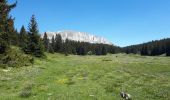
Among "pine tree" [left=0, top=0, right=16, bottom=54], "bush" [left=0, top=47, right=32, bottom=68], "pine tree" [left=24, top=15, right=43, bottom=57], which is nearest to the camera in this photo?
"bush" [left=0, top=47, right=32, bottom=68]

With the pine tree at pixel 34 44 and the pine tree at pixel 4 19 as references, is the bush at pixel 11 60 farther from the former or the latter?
the pine tree at pixel 34 44

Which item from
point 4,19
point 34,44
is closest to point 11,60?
point 4,19

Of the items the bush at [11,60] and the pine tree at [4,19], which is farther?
the pine tree at [4,19]

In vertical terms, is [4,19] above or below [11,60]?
above

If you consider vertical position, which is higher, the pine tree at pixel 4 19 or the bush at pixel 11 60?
the pine tree at pixel 4 19

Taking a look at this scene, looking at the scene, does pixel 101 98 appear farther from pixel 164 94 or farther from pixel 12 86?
pixel 12 86

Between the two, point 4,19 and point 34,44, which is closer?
point 4,19

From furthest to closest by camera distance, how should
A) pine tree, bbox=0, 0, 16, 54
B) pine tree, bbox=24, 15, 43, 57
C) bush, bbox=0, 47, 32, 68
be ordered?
1. pine tree, bbox=24, 15, 43, 57
2. pine tree, bbox=0, 0, 16, 54
3. bush, bbox=0, 47, 32, 68

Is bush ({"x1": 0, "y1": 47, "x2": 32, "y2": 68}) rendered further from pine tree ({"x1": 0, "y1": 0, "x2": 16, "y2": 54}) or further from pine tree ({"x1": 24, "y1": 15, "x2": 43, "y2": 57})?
pine tree ({"x1": 24, "y1": 15, "x2": 43, "y2": 57})

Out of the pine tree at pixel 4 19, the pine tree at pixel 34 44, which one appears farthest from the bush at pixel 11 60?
the pine tree at pixel 34 44

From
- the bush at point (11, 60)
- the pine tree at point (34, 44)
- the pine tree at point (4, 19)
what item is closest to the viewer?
the bush at point (11, 60)

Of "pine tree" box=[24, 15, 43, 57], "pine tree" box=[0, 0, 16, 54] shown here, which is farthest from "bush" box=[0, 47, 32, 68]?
"pine tree" box=[24, 15, 43, 57]

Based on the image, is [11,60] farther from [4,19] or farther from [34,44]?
[34,44]

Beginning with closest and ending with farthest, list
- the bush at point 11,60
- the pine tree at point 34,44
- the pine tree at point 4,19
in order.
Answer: the bush at point 11,60 < the pine tree at point 4,19 < the pine tree at point 34,44
